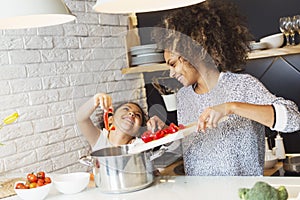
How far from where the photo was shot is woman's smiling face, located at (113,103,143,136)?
146 centimetres

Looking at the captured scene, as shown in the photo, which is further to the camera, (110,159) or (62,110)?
(62,110)

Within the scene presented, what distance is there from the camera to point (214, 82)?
162cm

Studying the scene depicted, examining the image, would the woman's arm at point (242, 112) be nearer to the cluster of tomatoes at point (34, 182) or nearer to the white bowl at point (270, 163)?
the cluster of tomatoes at point (34, 182)

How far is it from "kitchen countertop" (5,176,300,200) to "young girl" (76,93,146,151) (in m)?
0.17

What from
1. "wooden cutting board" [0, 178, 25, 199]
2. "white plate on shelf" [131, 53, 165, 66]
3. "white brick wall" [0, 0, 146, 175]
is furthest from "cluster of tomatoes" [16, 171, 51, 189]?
"white plate on shelf" [131, 53, 165, 66]

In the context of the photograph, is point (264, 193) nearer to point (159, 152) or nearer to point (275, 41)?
point (159, 152)

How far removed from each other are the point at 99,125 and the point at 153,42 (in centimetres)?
41

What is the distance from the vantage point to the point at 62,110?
222 cm

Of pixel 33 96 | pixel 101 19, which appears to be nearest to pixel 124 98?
pixel 33 96

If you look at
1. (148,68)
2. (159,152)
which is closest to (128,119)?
(159,152)

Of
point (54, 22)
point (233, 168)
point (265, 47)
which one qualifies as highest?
point (54, 22)

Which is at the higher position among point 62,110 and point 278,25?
point 278,25

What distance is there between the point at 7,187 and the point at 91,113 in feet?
1.52

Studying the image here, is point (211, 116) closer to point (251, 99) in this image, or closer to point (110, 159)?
point (251, 99)
